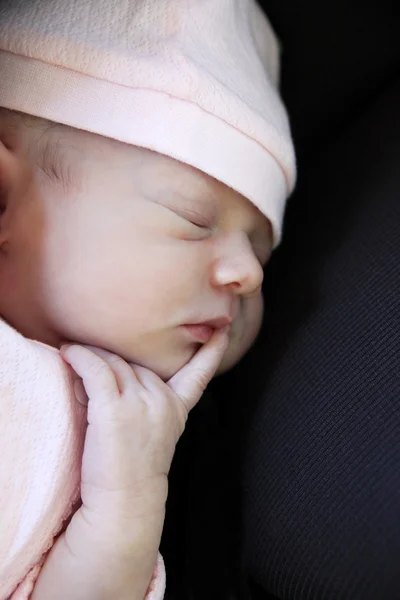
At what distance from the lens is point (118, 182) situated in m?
0.78

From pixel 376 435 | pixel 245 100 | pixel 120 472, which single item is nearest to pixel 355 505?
pixel 376 435

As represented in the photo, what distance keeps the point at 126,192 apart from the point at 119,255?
0.23 feet

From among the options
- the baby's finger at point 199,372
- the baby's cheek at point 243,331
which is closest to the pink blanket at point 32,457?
the baby's finger at point 199,372

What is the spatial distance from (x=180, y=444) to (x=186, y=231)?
0.34 meters

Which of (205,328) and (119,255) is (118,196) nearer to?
(119,255)

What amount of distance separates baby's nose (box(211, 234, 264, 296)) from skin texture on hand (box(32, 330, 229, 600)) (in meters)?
0.16

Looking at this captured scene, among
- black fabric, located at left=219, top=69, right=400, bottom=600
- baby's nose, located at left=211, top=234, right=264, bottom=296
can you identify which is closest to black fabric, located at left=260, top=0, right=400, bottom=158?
black fabric, located at left=219, top=69, right=400, bottom=600

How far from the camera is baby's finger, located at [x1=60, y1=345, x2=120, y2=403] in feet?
2.36

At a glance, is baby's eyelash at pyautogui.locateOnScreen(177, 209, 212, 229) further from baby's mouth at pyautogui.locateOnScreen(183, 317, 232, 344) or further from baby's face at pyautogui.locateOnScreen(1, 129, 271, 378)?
baby's mouth at pyautogui.locateOnScreen(183, 317, 232, 344)

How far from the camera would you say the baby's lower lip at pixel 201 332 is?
83cm

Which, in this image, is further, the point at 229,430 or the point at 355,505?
the point at 229,430

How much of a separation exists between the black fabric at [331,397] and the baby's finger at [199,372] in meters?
0.09

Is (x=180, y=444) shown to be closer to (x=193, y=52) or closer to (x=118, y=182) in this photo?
(x=118, y=182)

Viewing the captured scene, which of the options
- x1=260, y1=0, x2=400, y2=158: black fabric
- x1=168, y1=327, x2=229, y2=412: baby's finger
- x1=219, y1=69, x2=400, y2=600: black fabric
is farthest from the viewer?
x1=260, y1=0, x2=400, y2=158: black fabric
